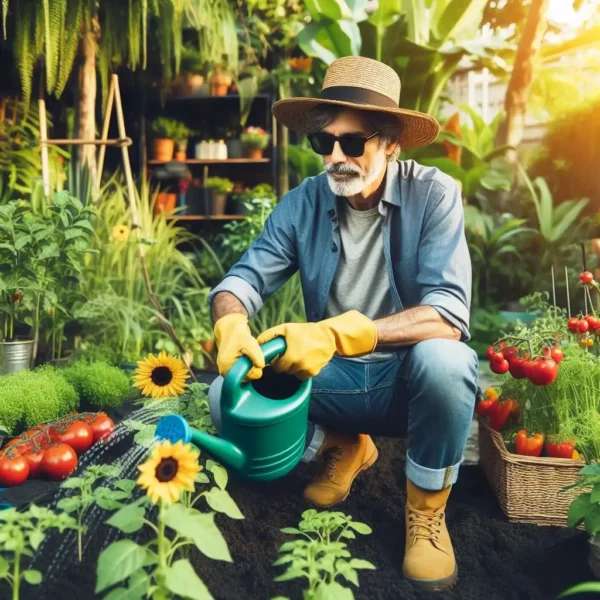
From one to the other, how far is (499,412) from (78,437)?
52.8 inches

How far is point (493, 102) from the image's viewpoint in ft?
28.1

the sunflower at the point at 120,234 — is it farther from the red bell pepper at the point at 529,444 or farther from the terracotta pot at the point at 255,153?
the terracotta pot at the point at 255,153

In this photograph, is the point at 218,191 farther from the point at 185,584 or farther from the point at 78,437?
the point at 185,584

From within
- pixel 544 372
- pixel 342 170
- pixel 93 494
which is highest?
pixel 342 170

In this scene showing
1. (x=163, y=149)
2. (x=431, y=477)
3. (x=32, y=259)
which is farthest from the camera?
(x=163, y=149)

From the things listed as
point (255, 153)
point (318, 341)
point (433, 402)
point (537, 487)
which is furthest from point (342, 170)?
point (255, 153)

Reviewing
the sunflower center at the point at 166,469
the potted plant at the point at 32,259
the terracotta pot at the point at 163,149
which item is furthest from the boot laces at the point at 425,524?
the terracotta pot at the point at 163,149

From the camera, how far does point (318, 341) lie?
1650 mm

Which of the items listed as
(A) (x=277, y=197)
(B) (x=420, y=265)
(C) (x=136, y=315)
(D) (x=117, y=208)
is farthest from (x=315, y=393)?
(A) (x=277, y=197)

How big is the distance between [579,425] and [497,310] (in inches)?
138

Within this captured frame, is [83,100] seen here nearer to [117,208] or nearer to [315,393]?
[117,208]

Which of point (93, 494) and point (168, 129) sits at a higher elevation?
point (168, 129)

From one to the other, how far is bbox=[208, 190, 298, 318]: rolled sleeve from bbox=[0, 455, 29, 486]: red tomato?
82 cm

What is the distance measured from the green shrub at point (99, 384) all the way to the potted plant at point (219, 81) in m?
3.95
